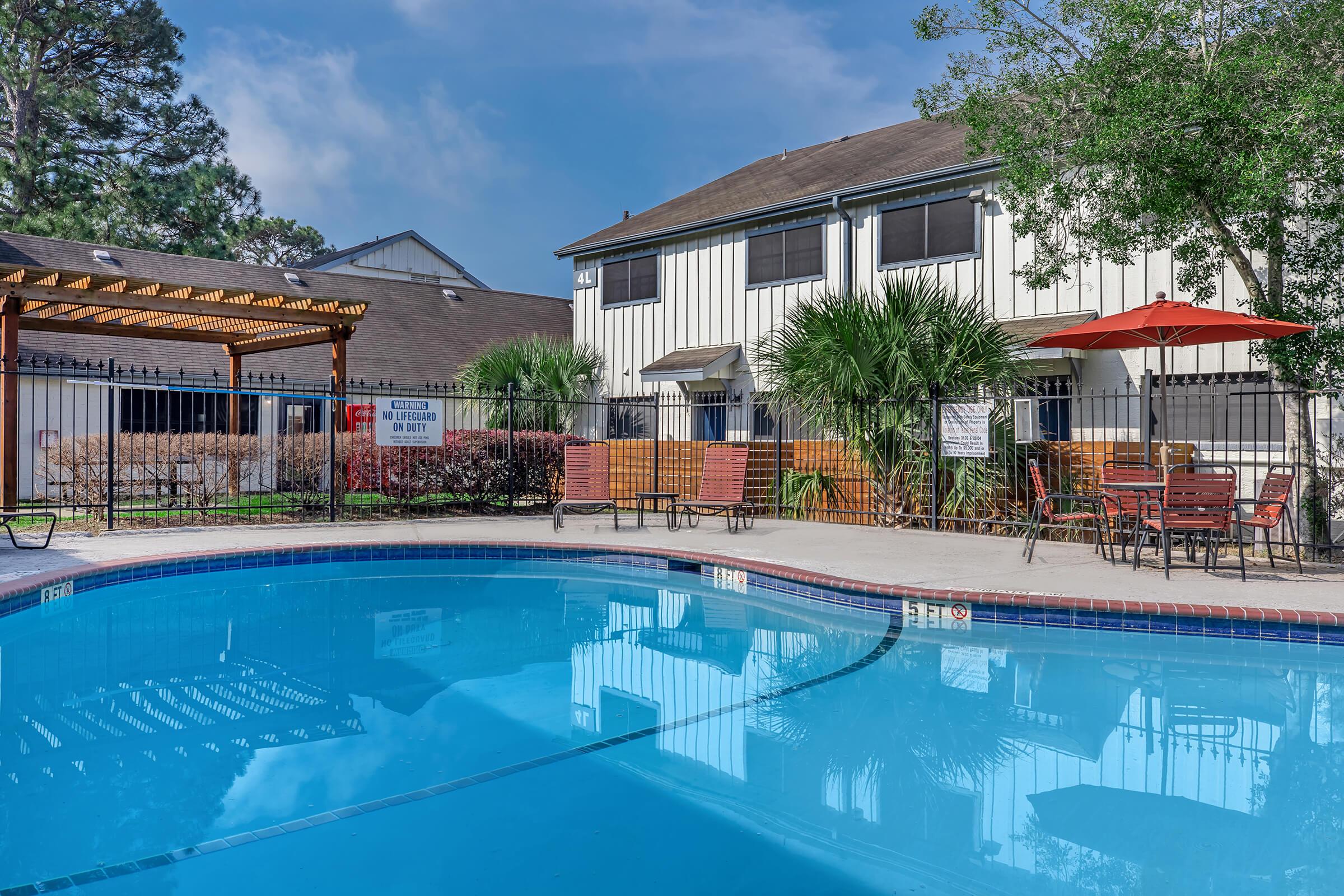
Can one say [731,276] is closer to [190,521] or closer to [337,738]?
[190,521]

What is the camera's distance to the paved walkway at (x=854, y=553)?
21.1ft

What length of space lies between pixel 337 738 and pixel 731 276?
12540mm

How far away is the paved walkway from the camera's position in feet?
21.1

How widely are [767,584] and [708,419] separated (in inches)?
331

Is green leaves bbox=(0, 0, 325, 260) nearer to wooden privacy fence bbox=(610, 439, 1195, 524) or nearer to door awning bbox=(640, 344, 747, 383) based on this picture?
door awning bbox=(640, 344, 747, 383)

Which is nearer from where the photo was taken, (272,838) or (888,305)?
(272,838)

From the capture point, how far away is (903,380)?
10.5 metres

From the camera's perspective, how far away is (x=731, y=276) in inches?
619

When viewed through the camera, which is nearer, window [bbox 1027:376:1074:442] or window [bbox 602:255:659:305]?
window [bbox 1027:376:1074:442]

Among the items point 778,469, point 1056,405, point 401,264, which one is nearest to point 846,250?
point 1056,405

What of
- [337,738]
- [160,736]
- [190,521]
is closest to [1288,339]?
[337,738]

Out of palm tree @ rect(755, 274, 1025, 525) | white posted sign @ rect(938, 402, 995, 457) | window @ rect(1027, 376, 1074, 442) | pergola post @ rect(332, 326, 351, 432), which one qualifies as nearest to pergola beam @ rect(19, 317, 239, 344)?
pergola post @ rect(332, 326, 351, 432)

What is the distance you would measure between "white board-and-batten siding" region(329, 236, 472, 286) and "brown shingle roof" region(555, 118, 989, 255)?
39.1 ft

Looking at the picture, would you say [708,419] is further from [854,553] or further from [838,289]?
[854,553]
